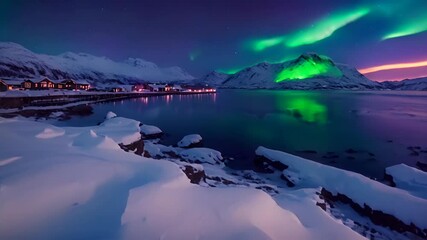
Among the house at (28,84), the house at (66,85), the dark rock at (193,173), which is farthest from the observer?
the house at (66,85)

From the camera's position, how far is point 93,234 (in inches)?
216

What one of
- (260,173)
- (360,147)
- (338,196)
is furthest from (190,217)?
(360,147)

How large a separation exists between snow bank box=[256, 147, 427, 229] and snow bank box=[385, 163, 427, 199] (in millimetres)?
2230

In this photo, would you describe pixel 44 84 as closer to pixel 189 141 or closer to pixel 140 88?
pixel 140 88

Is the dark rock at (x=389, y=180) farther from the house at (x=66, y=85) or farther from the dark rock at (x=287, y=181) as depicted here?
the house at (x=66, y=85)

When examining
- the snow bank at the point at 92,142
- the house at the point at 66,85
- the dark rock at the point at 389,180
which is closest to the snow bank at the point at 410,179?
the dark rock at the point at 389,180

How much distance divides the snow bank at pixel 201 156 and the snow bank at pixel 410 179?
13.1 m

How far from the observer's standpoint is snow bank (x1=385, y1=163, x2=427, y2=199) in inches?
611

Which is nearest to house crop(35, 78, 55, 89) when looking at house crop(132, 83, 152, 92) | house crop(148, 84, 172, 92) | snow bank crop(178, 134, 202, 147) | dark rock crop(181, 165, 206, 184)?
house crop(132, 83, 152, 92)

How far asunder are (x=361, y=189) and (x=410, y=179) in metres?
4.87

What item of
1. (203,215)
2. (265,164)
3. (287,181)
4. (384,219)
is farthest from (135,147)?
(384,219)

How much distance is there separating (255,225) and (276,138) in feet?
108

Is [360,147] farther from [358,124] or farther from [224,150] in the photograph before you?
→ [358,124]

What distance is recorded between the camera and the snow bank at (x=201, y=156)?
22.9 meters
